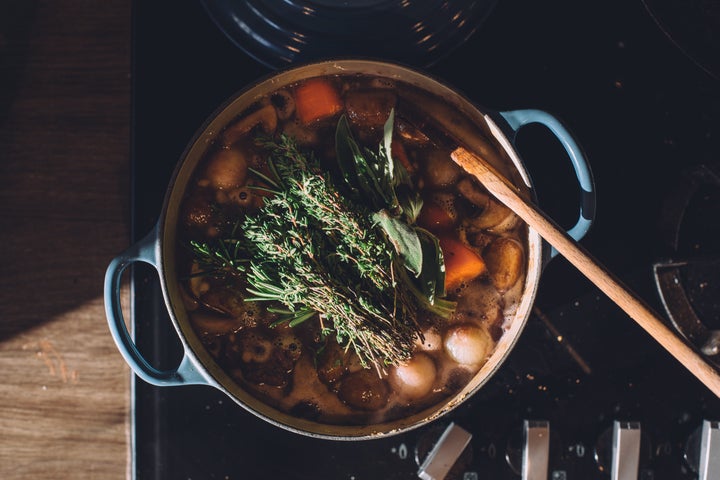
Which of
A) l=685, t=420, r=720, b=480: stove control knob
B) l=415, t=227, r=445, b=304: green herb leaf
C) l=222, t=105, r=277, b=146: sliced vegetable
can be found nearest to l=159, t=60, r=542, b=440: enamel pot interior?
l=222, t=105, r=277, b=146: sliced vegetable

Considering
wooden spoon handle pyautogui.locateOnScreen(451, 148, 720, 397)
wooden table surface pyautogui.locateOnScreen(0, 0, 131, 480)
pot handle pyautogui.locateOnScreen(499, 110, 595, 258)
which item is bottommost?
wooden table surface pyautogui.locateOnScreen(0, 0, 131, 480)

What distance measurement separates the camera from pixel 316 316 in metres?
0.91

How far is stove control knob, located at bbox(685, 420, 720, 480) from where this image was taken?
3.05 feet

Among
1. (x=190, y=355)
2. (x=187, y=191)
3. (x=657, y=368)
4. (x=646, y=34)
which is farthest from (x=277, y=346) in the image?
(x=646, y=34)

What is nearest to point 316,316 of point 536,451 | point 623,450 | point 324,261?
point 324,261

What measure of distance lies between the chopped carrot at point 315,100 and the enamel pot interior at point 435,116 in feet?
0.05

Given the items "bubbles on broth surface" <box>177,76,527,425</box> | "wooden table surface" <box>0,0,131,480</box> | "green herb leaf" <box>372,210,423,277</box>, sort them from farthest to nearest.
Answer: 1. "wooden table surface" <box>0,0,131,480</box>
2. "bubbles on broth surface" <box>177,76,527,425</box>
3. "green herb leaf" <box>372,210,423,277</box>

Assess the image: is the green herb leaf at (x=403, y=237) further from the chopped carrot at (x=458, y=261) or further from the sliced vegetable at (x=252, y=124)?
the sliced vegetable at (x=252, y=124)

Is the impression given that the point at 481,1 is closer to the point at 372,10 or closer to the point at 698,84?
the point at 372,10

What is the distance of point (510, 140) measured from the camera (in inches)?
33.3

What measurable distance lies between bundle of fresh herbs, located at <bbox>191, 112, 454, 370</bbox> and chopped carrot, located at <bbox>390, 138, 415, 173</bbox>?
0.04 metres

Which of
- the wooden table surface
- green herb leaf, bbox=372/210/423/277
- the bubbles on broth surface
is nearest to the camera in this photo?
green herb leaf, bbox=372/210/423/277

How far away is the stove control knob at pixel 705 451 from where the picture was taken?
93 cm

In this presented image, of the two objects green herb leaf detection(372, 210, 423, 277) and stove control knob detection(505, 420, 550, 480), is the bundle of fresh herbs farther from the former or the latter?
stove control knob detection(505, 420, 550, 480)
